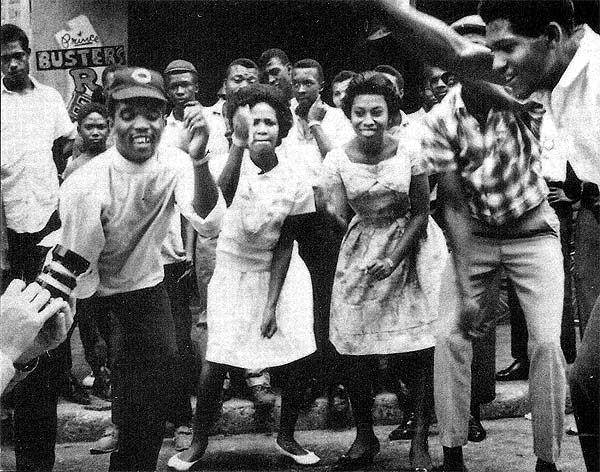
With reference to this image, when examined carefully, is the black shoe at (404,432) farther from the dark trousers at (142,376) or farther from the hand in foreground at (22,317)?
the hand in foreground at (22,317)

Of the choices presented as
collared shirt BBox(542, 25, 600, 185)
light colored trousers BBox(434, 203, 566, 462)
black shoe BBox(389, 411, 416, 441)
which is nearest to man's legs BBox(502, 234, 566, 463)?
light colored trousers BBox(434, 203, 566, 462)

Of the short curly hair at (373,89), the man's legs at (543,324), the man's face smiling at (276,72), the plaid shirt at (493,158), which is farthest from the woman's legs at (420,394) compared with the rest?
the man's face smiling at (276,72)

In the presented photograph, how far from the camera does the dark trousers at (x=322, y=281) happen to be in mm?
3574

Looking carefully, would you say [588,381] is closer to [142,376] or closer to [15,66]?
[142,376]

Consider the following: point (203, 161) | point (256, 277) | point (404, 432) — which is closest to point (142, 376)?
point (256, 277)

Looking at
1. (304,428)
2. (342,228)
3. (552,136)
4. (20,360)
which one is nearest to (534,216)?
(552,136)

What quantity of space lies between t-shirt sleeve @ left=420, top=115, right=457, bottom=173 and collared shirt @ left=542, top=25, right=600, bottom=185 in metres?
0.59

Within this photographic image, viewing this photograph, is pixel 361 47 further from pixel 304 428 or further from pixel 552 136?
pixel 304 428

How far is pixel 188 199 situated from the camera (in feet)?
10.5

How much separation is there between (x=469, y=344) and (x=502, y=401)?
2.54ft

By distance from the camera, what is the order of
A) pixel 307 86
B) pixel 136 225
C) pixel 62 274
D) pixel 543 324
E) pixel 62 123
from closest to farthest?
pixel 62 274, pixel 543 324, pixel 136 225, pixel 62 123, pixel 307 86

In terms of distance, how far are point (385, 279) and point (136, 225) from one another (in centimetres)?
90

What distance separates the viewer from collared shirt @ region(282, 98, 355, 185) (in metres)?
3.51

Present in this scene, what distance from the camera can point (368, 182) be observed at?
3414mm
